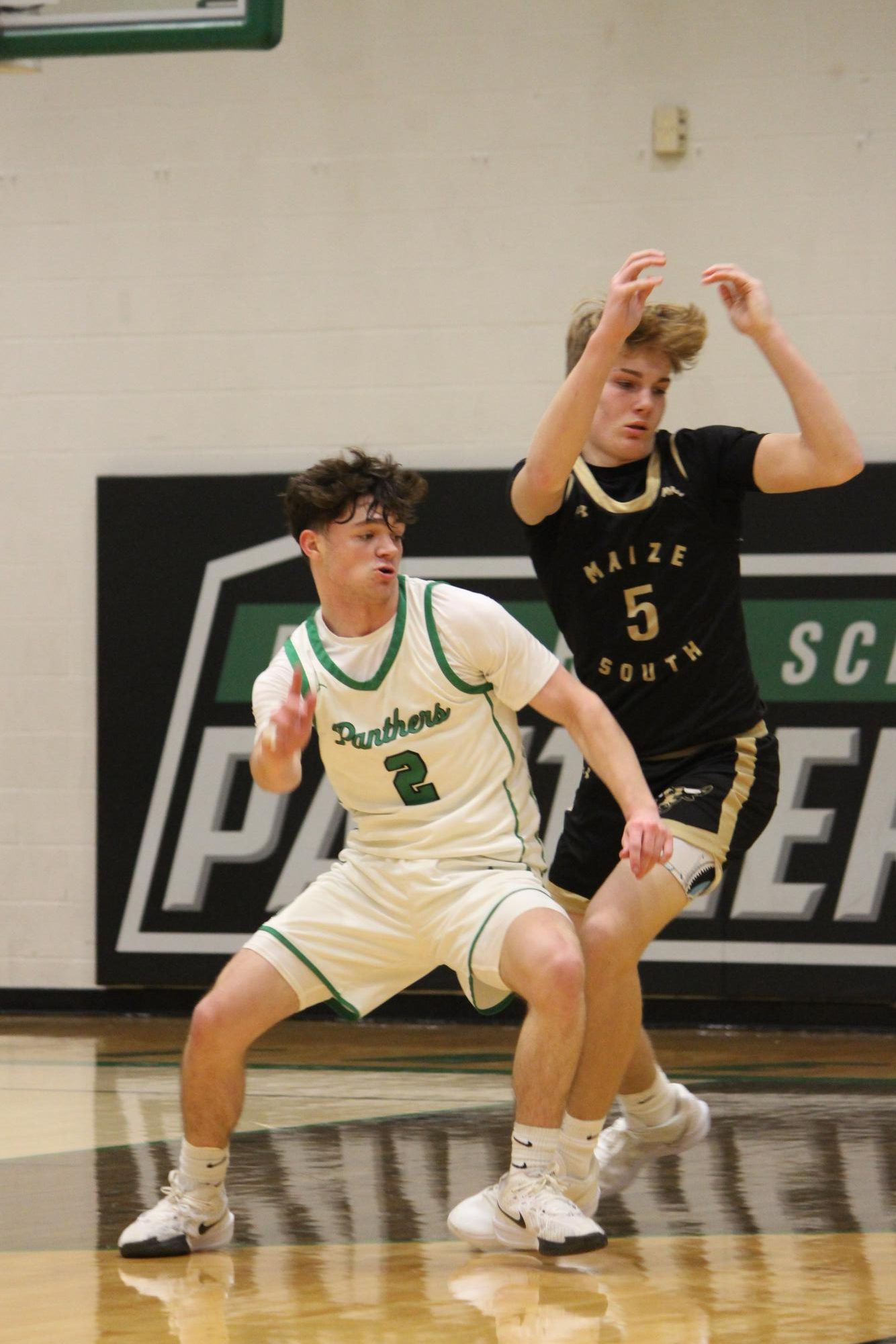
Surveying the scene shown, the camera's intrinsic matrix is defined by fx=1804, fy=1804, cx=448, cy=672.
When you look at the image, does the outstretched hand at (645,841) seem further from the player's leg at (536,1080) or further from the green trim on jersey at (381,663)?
the green trim on jersey at (381,663)

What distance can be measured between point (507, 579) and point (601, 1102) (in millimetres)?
3837

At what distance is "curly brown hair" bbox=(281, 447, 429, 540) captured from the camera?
12.6ft

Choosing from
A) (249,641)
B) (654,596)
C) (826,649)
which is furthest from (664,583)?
(249,641)

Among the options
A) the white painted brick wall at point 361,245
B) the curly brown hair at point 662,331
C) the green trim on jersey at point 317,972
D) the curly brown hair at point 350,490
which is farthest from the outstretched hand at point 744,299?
the white painted brick wall at point 361,245

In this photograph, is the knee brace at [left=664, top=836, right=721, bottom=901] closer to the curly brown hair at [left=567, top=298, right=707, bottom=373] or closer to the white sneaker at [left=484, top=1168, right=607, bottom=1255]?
the white sneaker at [left=484, top=1168, right=607, bottom=1255]

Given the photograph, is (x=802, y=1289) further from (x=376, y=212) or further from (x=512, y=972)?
(x=376, y=212)

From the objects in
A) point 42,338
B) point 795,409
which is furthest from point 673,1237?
point 42,338

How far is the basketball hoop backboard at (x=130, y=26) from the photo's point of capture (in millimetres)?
4801

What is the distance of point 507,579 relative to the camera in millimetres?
7422

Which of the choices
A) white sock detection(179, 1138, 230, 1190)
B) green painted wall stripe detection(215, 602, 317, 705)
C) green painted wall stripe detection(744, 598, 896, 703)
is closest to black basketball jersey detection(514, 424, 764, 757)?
white sock detection(179, 1138, 230, 1190)

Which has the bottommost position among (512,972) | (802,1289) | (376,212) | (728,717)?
(802,1289)

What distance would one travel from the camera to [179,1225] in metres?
3.61

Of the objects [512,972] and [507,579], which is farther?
[507,579]

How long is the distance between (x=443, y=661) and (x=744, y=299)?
101cm
